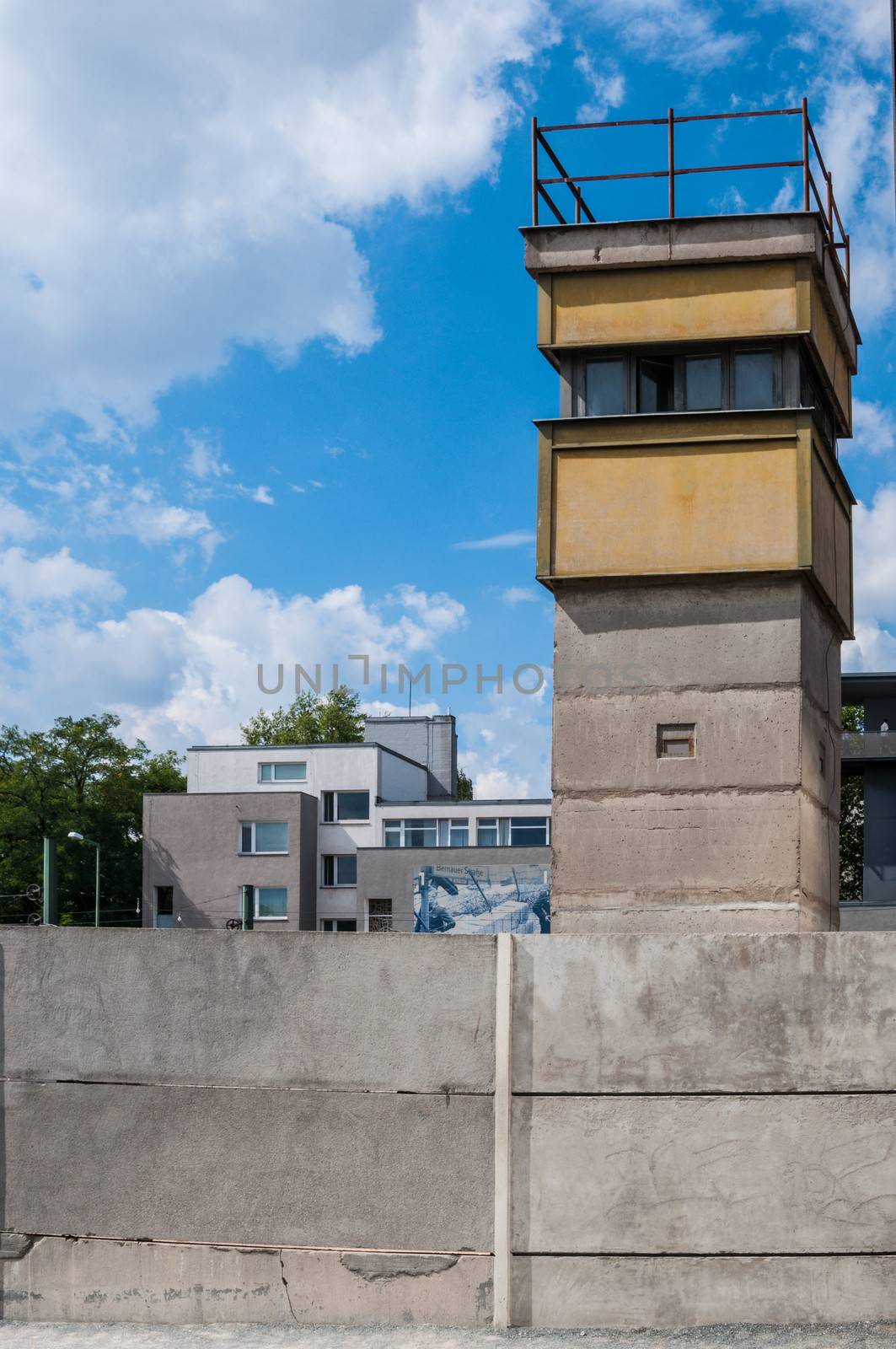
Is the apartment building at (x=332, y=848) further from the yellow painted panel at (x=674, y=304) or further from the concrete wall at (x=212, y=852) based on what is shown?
the yellow painted panel at (x=674, y=304)

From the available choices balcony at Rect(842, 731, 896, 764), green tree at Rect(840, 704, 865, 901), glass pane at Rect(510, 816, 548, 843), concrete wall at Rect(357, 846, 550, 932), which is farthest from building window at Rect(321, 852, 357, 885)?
balcony at Rect(842, 731, 896, 764)

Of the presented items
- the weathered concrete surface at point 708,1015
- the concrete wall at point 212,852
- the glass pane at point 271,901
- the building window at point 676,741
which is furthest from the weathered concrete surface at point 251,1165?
the concrete wall at point 212,852

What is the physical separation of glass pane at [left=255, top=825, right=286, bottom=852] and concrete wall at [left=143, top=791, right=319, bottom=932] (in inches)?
10.9

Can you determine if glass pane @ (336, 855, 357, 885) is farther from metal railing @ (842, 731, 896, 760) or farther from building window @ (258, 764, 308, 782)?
metal railing @ (842, 731, 896, 760)

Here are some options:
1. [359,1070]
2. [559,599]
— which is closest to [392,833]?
[559,599]

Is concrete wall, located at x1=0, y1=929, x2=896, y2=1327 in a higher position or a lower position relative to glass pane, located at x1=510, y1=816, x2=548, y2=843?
higher

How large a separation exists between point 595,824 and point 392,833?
4870 centimetres

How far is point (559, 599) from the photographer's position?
12930 millimetres

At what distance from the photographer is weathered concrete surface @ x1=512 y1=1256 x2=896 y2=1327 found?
8.38 meters

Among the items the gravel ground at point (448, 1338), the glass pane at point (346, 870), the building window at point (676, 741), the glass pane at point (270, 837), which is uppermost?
the building window at point (676, 741)

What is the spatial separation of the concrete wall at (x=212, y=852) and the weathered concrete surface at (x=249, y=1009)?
49.1m

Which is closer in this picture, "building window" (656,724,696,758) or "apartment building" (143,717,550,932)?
"building window" (656,724,696,758)

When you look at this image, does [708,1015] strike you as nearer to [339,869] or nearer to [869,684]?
[869,684]

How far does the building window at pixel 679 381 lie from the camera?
13195 millimetres
